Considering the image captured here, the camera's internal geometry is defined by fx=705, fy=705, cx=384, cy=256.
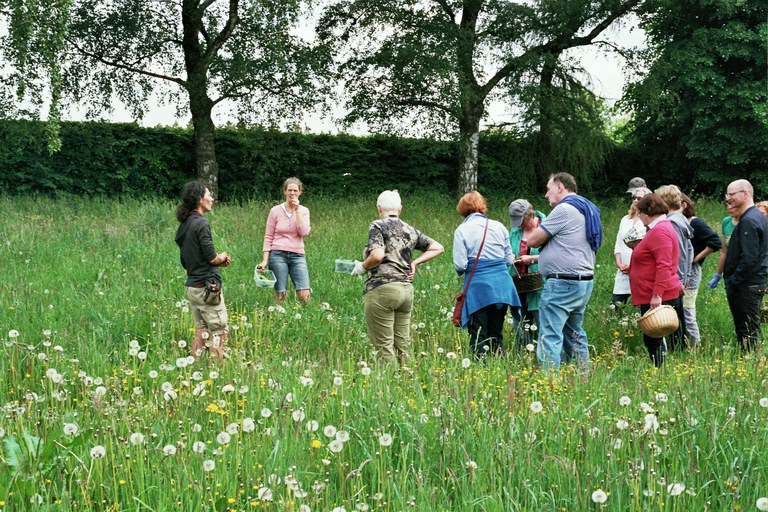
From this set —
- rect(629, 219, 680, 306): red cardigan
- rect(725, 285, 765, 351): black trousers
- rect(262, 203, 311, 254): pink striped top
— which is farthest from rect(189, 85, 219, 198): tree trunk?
rect(725, 285, 765, 351): black trousers

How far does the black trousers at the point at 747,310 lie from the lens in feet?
23.8

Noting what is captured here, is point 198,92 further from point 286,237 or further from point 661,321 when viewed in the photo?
point 661,321

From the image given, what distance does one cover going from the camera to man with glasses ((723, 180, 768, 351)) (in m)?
Result: 7.16

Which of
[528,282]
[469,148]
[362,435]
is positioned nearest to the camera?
[362,435]

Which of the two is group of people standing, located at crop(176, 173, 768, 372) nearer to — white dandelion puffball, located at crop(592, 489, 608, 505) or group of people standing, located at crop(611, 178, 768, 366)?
group of people standing, located at crop(611, 178, 768, 366)

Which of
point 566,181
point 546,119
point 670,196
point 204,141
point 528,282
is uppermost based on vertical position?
point 546,119

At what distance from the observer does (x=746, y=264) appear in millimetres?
7152

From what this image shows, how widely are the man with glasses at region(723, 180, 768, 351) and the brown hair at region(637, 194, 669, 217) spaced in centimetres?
120

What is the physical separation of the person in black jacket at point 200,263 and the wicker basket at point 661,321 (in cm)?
385

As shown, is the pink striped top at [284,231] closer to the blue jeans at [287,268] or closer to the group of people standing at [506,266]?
the blue jeans at [287,268]

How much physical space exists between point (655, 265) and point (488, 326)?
5.47 feet

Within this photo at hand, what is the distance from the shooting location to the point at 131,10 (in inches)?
765

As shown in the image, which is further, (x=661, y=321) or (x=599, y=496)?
(x=661, y=321)

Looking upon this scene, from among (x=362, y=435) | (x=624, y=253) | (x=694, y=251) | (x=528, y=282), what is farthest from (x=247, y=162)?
(x=362, y=435)
